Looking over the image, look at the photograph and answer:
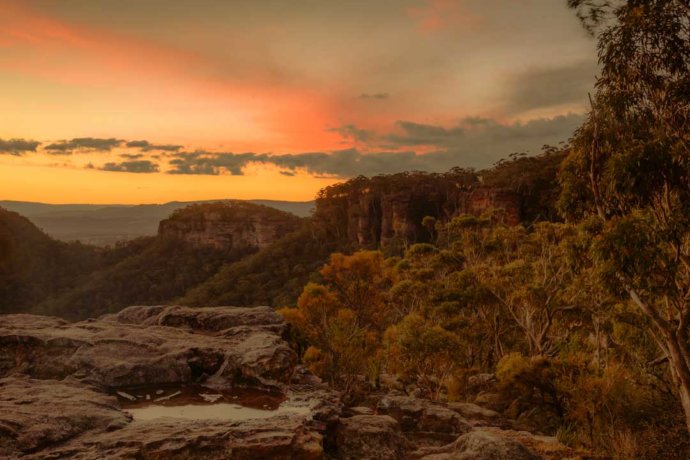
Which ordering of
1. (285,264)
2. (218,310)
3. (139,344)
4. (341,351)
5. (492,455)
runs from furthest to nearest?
1. (285,264)
2. (341,351)
3. (218,310)
4. (139,344)
5. (492,455)

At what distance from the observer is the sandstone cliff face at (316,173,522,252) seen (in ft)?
236

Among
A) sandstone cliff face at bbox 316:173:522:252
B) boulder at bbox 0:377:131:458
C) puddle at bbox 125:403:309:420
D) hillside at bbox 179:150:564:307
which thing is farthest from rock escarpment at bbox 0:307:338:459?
sandstone cliff face at bbox 316:173:522:252

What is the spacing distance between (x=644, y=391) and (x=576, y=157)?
324 inches

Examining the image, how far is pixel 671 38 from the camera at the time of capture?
11039mm

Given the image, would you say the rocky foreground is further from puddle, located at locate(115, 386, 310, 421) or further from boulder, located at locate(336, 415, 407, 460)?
puddle, located at locate(115, 386, 310, 421)

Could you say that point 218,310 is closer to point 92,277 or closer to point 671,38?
point 671,38

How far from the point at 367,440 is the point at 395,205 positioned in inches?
2783

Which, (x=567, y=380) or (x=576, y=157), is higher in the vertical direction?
(x=576, y=157)

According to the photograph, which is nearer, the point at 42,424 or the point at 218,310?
the point at 42,424

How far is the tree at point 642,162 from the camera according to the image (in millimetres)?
10148

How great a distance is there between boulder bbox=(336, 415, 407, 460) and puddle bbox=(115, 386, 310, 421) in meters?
0.76

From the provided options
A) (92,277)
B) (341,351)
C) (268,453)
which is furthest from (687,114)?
(92,277)

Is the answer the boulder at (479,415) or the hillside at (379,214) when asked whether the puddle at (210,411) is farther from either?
the hillside at (379,214)

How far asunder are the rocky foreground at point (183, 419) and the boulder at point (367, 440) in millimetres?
19
